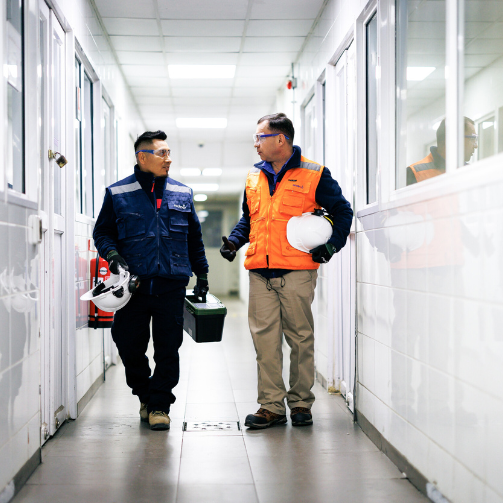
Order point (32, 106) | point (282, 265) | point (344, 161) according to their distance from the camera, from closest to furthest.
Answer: point (32, 106)
point (282, 265)
point (344, 161)

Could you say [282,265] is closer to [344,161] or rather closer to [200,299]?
[200,299]

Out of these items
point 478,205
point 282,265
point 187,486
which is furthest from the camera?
point 282,265

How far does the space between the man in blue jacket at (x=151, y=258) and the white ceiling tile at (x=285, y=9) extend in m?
1.70

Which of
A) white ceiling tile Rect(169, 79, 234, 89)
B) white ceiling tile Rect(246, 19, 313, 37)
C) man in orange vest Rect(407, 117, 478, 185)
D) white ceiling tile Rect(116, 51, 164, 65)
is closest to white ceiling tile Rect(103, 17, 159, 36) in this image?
white ceiling tile Rect(116, 51, 164, 65)

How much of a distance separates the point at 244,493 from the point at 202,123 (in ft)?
21.9

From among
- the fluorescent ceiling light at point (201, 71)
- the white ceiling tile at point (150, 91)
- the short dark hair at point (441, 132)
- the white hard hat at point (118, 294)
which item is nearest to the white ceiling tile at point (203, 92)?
the white ceiling tile at point (150, 91)

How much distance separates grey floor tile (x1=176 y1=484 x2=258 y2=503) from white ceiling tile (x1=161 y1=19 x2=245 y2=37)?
11.5ft

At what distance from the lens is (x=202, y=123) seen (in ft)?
27.2

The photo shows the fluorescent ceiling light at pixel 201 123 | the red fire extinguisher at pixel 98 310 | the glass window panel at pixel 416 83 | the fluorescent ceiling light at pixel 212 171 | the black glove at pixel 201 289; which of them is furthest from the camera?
the fluorescent ceiling light at pixel 212 171

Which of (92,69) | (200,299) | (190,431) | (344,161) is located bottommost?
(190,431)

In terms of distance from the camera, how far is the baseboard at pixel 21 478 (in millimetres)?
2072

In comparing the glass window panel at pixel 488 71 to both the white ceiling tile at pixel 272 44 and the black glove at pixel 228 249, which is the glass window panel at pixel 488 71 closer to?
the black glove at pixel 228 249

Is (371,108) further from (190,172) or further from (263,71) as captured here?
(190,172)

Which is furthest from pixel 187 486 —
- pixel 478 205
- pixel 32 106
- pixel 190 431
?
pixel 32 106
